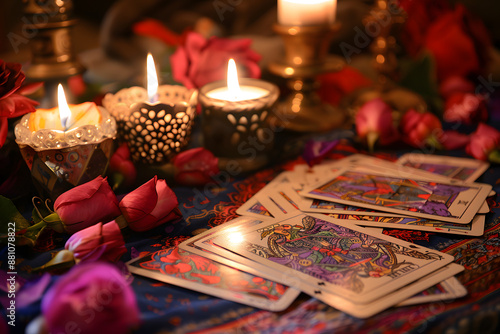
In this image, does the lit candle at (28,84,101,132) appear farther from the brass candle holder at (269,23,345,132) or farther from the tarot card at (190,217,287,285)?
the brass candle holder at (269,23,345,132)

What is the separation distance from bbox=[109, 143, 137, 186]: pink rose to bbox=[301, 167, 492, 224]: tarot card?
316 millimetres

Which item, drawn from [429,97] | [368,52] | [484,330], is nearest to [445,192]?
[484,330]

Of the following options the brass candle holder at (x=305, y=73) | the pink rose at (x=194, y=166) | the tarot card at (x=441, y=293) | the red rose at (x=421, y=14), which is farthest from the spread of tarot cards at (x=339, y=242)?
the red rose at (x=421, y=14)

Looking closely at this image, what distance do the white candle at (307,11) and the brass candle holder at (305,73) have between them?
0.05 feet

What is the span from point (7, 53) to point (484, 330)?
1778 millimetres

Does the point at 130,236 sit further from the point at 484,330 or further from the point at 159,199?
the point at 484,330

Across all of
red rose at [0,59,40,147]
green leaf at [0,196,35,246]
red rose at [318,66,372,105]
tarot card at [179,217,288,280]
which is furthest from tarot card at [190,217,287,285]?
red rose at [318,66,372,105]

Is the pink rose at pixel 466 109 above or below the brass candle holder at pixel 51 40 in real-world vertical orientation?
below

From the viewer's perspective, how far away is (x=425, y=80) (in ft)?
4.10

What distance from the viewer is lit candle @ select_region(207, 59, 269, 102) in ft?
3.13

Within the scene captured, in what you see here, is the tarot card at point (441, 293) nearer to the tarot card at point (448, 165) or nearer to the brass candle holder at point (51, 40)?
the tarot card at point (448, 165)

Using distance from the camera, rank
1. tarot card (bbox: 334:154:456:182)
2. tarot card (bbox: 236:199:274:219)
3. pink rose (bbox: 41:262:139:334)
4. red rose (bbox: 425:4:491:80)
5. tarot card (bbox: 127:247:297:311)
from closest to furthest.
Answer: pink rose (bbox: 41:262:139:334) → tarot card (bbox: 127:247:297:311) → tarot card (bbox: 236:199:274:219) → tarot card (bbox: 334:154:456:182) → red rose (bbox: 425:4:491:80)

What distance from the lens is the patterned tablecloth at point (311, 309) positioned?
0.57m

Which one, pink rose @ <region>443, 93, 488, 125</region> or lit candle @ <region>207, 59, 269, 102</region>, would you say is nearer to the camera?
lit candle @ <region>207, 59, 269, 102</region>
